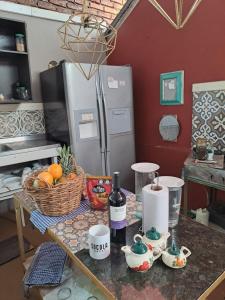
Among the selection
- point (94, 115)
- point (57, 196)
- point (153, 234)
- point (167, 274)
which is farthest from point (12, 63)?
point (167, 274)

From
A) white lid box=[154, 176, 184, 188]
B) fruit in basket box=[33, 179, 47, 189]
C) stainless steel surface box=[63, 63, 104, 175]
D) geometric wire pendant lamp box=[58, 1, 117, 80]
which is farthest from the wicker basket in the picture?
stainless steel surface box=[63, 63, 104, 175]

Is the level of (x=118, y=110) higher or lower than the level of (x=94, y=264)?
higher

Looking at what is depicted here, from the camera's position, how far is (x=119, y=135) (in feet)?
9.34

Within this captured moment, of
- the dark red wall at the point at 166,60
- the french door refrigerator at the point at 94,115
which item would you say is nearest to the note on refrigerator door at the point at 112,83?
the french door refrigerator at the point at 94,115

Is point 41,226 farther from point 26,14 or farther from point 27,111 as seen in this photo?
point 26,14

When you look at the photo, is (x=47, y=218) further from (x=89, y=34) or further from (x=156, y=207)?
(x=89, y=34)

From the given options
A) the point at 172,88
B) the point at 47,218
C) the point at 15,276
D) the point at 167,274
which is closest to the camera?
the point at 167,274

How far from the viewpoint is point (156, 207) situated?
96cm

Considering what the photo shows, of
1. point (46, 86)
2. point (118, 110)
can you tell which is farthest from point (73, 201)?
point (46, 86)

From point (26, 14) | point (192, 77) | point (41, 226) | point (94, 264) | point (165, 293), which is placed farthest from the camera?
point (26, 14)

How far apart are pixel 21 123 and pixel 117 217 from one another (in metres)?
2.31

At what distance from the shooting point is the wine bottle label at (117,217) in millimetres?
973

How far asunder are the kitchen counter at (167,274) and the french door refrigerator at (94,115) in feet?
5.56

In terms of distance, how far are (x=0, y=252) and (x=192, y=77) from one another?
2479 millimetres
